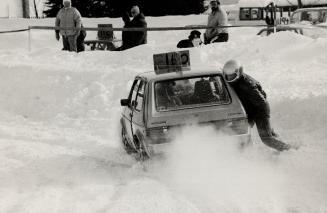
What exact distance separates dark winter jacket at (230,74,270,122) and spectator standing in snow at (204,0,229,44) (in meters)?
9.78

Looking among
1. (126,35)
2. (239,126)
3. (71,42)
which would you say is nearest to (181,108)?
(239,126)

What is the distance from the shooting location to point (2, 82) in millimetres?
17359

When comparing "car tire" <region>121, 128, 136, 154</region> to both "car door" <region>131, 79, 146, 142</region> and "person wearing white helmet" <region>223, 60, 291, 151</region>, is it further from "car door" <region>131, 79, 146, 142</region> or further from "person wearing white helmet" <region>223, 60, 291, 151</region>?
"person wearing white helmet" <region>223, 60, 291, 151</region>

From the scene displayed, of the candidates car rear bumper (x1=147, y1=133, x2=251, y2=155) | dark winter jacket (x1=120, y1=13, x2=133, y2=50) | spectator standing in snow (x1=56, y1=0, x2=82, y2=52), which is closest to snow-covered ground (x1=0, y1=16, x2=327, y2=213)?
car rear bumper (x1=147, y1=133, x2=251, y2=155)

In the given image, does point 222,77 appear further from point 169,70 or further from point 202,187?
point 202,187

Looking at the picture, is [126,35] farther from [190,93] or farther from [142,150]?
[142,150]

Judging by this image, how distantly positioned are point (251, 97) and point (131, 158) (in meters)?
2.10

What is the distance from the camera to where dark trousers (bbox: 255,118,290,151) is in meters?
8.83

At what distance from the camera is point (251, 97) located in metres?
8.70

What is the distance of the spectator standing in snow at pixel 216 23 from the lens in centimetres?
1834

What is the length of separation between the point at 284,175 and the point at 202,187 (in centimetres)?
112

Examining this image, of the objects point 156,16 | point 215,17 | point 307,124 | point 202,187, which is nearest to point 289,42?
point 215,17

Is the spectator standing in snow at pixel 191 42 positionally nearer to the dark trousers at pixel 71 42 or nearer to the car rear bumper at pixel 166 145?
the dark trousers at pixel 71 42

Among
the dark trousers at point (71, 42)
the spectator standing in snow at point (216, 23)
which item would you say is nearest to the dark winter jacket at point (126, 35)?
the dark trousers at point (71, 42)
